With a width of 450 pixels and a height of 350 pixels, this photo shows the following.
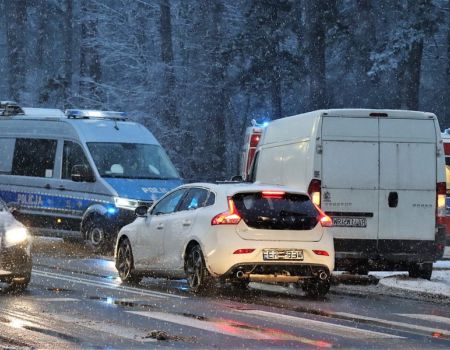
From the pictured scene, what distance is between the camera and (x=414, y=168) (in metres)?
18.0

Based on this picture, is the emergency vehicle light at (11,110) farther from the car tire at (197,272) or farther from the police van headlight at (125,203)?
the car tire at (197,272)

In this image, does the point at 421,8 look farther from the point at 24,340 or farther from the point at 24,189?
the point at 24,340

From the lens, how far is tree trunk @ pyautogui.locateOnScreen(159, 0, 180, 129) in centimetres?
4828

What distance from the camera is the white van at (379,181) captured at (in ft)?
58.0

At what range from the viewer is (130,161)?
80.7 feet

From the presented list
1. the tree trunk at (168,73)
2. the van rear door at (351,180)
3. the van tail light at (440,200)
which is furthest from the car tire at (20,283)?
the tree trunk at (168,73)

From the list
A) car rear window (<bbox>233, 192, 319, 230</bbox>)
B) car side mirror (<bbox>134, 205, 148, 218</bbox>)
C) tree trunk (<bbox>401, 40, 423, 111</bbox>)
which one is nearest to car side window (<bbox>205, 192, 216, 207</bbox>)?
car rear window (<bbox>233, 192, 319, 230</bbox>)

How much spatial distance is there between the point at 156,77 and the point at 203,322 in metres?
37.3

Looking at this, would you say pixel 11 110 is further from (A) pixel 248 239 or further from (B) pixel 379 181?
(A) pixel 248 239

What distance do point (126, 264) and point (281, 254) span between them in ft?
10.9

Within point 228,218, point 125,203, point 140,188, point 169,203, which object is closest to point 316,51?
point 140,188

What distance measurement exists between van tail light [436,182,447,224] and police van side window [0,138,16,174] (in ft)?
38.2

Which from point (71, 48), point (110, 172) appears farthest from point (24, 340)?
point (71, 48)

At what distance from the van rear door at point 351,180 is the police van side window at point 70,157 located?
26.3ft
